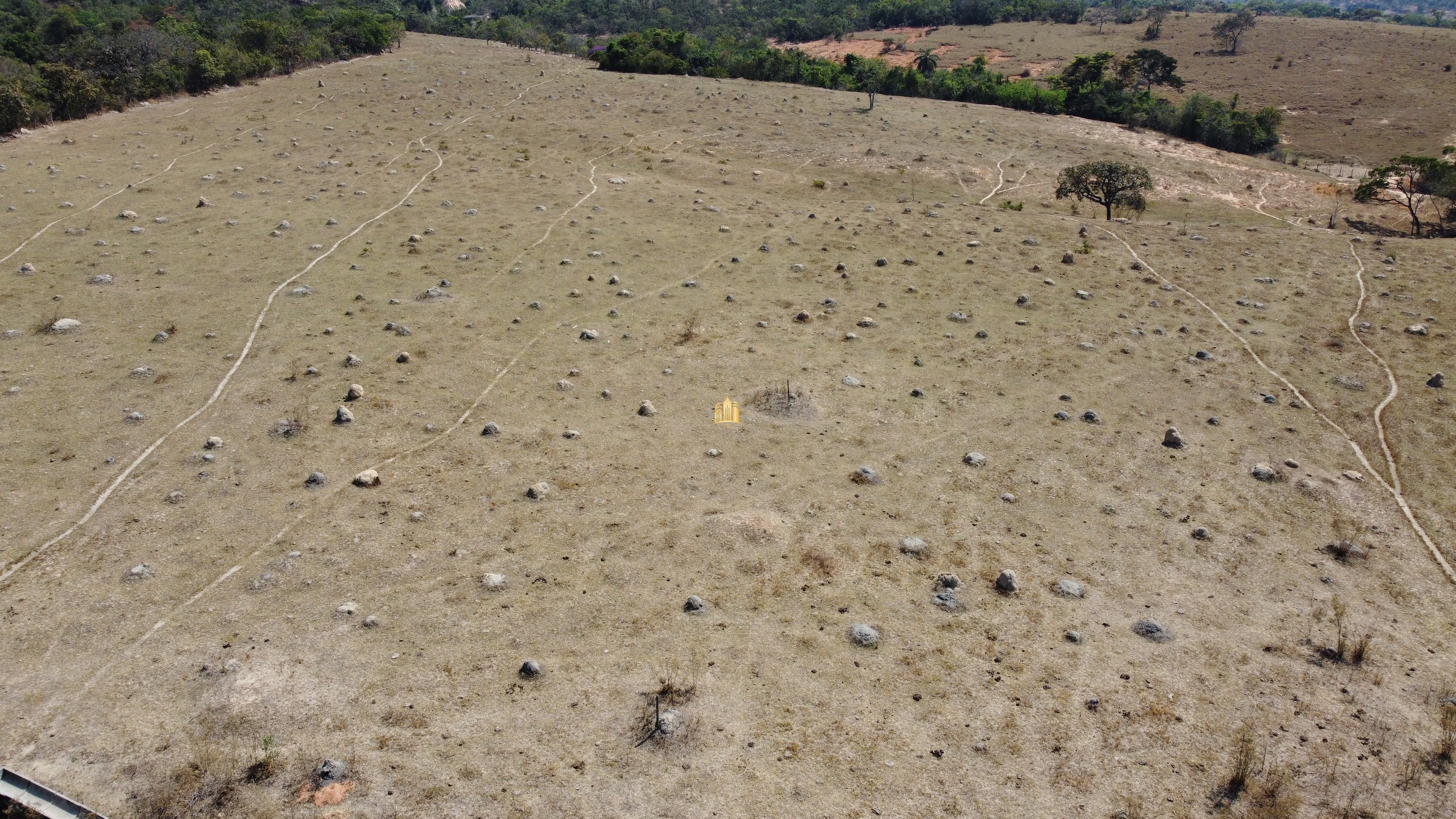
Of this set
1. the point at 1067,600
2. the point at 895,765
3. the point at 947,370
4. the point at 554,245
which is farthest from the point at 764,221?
the point at 895,765

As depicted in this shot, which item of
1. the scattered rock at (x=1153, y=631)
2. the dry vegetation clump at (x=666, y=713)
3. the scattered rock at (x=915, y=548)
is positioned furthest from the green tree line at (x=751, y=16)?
the dry vegetation clump at (x=666, y=713)

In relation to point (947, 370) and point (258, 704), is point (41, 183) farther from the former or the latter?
point (947, 370)

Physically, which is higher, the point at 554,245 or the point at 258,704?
the point at 554,245

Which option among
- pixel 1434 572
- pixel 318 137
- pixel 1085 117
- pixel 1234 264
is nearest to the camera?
pixel 1434 572

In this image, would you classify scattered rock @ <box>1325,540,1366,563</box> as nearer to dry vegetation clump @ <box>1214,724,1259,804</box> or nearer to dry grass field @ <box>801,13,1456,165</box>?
dry vegetation clump @ <box>1214,724,1259,804</box>

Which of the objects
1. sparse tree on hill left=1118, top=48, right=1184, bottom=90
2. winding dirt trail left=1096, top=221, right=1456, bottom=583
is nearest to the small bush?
winding dirt trail left=1096, top=221, right=1456, bottom=583

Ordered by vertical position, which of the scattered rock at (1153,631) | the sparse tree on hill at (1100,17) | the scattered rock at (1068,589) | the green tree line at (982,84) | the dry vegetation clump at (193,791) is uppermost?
the sparse tree on hill at (1100,17)

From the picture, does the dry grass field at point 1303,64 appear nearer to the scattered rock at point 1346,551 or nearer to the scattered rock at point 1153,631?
the scattered rock at point 1346,551
